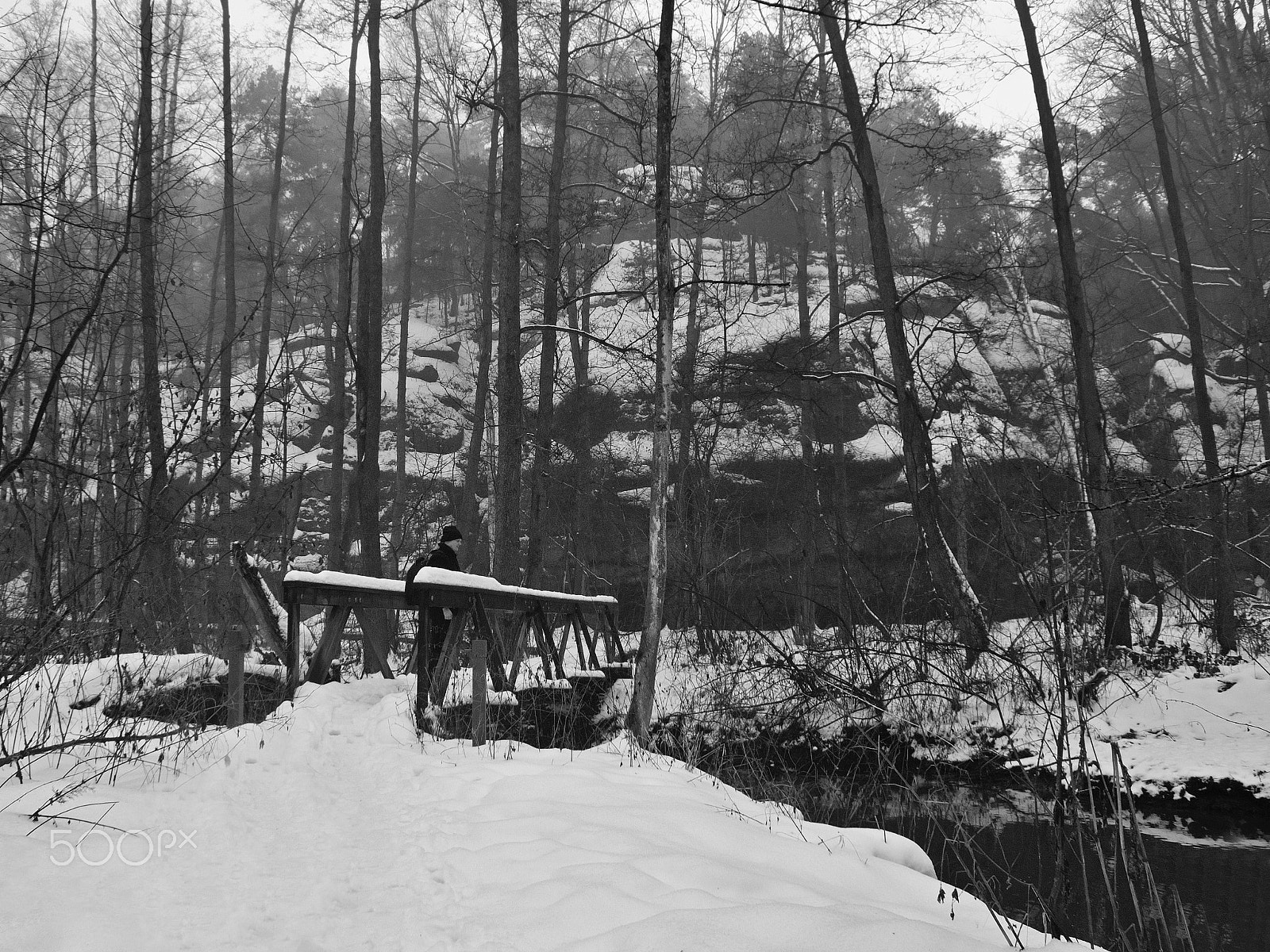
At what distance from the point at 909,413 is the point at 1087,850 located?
18.0 feet

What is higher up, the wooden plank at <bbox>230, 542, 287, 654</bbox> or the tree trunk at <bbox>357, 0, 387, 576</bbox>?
the tree trunk at <bbox>357, 0, 387, 576</bbox>

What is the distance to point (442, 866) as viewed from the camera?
345 cm

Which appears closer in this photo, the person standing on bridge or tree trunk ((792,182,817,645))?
the person standing on bridge

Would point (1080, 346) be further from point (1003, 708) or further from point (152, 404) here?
point (152, 404)

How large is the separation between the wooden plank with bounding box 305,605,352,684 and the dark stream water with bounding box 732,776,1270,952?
3666 mm

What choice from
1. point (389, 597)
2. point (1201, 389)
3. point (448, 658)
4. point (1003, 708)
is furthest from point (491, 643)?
point (1201, 389)

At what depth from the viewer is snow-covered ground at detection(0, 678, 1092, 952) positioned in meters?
2.69

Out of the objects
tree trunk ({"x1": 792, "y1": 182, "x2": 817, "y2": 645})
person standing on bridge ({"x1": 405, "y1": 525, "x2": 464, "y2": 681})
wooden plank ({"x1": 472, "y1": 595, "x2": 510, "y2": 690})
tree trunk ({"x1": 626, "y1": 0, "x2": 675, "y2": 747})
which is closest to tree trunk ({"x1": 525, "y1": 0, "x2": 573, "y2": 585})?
person standing on bridge ({"x1": 405, "y1": 525, "x2": 464, "y2": 681})

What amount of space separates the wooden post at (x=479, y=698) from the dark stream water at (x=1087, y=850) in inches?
81.2

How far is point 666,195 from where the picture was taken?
734 centimetres

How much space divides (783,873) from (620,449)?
52.6 ft

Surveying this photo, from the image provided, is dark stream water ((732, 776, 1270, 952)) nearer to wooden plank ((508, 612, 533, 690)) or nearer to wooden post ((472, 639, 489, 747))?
wooden post ((472, 639, 489, 747))

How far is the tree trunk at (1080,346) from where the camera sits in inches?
406

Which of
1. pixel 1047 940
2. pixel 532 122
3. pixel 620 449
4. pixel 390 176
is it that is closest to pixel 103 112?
pixel 390 176
